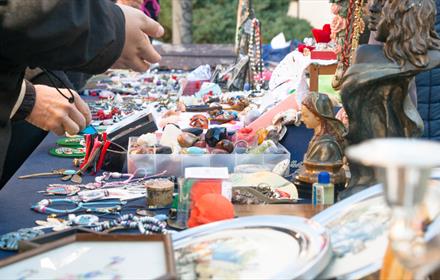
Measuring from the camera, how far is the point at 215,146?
2303 mm

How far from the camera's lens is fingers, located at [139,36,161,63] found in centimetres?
162

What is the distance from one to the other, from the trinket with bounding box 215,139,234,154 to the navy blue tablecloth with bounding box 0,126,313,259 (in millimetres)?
223

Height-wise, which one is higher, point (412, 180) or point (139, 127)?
point (412, 180)

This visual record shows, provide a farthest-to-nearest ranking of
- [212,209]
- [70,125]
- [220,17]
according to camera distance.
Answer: [220,17]
[70,125]
[212,209]

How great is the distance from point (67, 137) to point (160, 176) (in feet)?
2.77

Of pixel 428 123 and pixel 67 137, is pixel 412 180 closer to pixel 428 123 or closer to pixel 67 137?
pixel 428 123

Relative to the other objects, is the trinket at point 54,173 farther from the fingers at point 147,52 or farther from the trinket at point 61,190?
the fingers at point 147,52

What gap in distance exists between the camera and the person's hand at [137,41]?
1576mm

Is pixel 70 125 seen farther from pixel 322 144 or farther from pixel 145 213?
pixel 322 144

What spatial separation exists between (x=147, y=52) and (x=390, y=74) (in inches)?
20.0

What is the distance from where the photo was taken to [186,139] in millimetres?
2350

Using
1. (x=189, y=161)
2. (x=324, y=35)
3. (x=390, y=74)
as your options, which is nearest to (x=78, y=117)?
(x=189, y=161)

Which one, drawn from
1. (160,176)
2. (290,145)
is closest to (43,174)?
(160,176)

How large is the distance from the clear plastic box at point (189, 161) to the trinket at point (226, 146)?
0.04 meters
